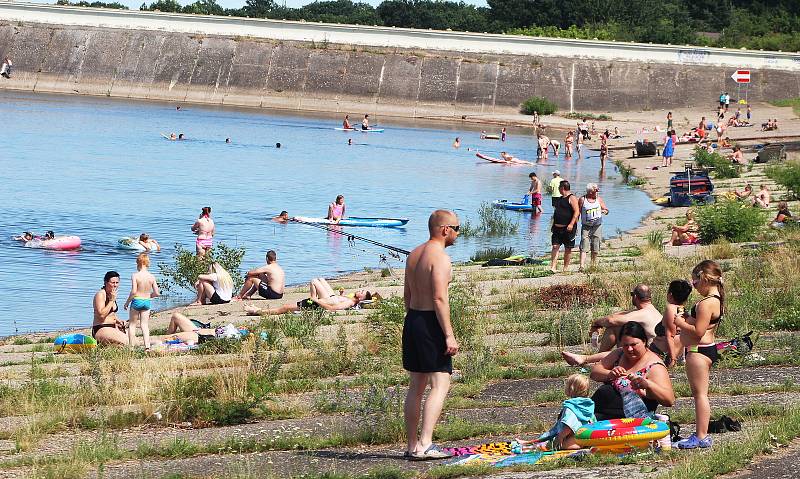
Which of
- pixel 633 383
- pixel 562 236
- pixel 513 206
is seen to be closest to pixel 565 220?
pixel 562 236

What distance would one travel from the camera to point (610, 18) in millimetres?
106312

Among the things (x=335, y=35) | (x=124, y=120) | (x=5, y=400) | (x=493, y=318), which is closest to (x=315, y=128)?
(x=124, y=120)

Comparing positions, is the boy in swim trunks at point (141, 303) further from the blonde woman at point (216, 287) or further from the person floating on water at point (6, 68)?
the person floating on water at point (6, 68)

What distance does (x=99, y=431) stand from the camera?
11.2 m

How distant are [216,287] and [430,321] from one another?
503 inches

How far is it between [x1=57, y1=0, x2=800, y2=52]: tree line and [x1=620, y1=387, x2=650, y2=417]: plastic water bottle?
271 feet

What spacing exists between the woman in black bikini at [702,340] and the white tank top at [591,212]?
1171 cm

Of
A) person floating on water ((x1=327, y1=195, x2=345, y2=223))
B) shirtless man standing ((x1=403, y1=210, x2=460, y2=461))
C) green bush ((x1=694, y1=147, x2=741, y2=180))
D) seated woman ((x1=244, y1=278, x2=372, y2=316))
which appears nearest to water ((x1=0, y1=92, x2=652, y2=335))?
person floating on water ((x1=327, y1=195, x2=345, y2=223))

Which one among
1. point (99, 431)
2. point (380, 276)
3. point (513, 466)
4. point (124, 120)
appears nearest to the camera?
point (513, 466)

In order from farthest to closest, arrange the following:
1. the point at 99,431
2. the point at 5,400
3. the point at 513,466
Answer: the point at 5,400 < the point at 99,431 < the point at 513,466

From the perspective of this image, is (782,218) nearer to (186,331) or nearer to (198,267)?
(198,267)

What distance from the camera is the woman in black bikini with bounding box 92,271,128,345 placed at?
16328mm

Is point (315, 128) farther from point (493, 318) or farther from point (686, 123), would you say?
point (493, 318)

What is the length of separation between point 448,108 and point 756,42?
994 inches
